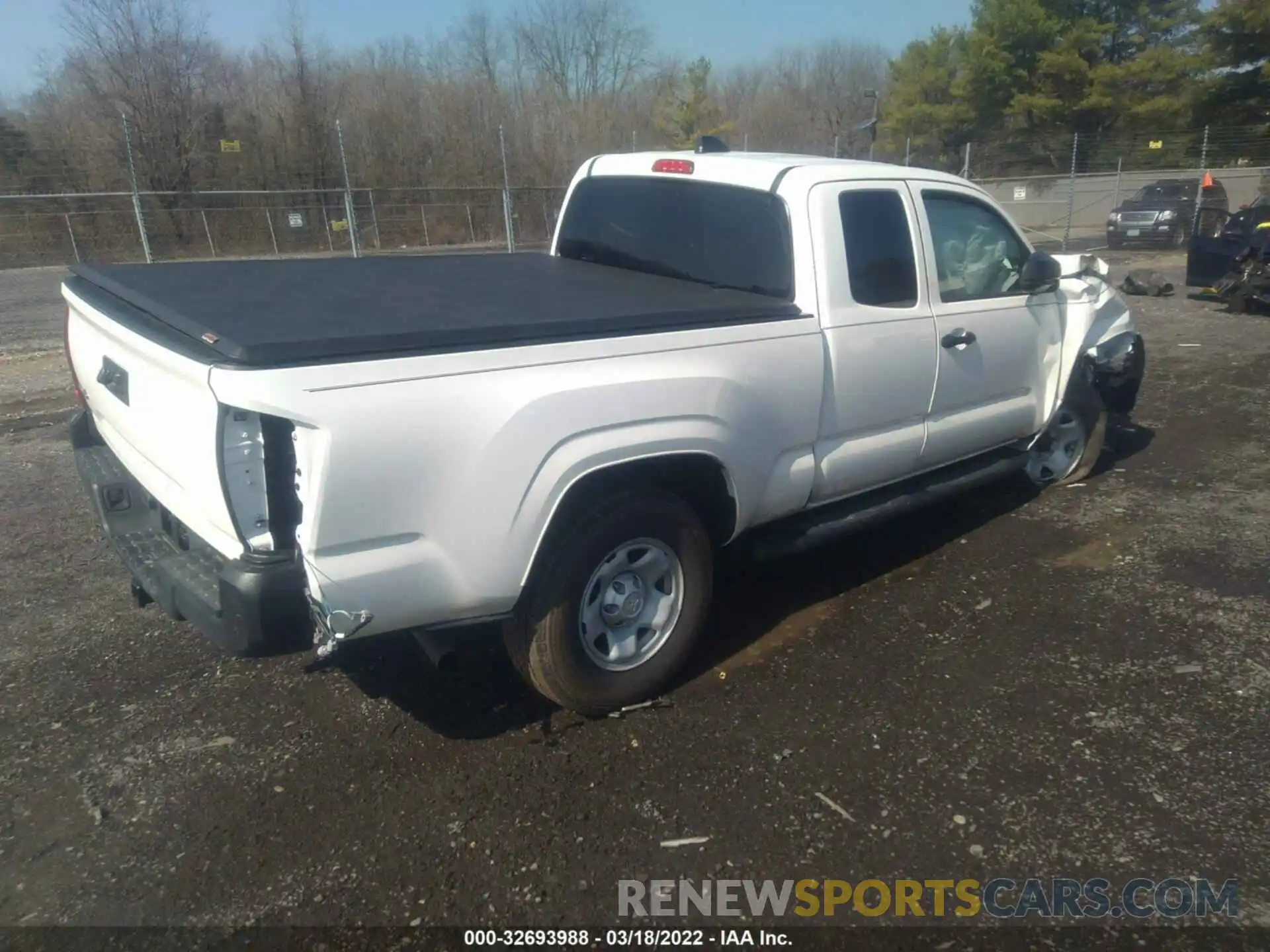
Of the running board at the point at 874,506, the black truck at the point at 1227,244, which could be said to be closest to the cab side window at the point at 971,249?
the running board at the point at 874,506

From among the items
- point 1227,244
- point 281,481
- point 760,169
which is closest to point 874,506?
point 760,169

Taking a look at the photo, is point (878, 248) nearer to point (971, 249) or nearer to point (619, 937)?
point (971, 249)

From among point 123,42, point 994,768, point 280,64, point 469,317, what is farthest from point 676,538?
point 280,64

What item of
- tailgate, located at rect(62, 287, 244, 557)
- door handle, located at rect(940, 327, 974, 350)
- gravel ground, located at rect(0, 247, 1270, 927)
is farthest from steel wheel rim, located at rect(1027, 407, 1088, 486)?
tailgate, located at rect(62, 287, 244, 557)

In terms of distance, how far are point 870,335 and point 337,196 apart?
84.7 ft

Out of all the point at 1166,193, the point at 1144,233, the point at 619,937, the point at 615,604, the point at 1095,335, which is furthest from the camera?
the point at 1166,193

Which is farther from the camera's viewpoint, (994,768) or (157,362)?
(994,768)

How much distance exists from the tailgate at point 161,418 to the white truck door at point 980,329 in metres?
3.17

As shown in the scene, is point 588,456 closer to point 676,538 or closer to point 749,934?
point 676,538

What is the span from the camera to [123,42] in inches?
1036

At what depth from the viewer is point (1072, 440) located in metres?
5.83

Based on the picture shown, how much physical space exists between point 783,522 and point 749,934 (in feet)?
6.21

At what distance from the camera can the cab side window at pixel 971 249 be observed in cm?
453

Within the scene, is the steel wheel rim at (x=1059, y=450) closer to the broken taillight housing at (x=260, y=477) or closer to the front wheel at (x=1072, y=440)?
the front wheel at (x=1072, y=440)
